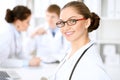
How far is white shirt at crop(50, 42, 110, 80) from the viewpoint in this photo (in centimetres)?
127

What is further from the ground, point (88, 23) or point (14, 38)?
point (88, 23)

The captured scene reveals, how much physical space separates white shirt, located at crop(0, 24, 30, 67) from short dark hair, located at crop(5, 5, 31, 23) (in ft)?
0.24

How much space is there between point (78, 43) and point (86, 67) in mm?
228

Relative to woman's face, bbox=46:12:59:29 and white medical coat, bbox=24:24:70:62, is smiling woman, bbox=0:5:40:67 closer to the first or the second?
white medical coat, bbox=24:24:70:62

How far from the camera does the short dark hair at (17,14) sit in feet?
8.89

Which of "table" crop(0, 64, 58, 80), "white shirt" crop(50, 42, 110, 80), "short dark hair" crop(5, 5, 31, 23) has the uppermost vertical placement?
"short dark hair" crop(5, 5, 31, 23)

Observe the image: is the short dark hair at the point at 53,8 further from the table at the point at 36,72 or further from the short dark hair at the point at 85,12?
the short dark hair at the point at 85,12

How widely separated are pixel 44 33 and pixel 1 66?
107 centimetres

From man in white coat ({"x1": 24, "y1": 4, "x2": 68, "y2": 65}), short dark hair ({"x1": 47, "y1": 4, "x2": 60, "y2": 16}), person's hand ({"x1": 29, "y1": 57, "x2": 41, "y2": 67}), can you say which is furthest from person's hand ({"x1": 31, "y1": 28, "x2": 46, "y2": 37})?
person's hand ({"x1": 29, "y1": 57, "x2": 41, "y2": 67})

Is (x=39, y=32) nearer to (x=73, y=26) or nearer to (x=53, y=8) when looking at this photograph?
(x=53, y=8)

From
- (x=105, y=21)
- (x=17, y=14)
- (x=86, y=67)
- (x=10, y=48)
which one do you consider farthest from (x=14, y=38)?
(x=86, y=67)

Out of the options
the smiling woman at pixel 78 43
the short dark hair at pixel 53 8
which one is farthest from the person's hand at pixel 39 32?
the smiling woman at pixel 78 43

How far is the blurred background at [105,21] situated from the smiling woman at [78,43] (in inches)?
65.6

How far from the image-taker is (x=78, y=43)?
4.93ft
